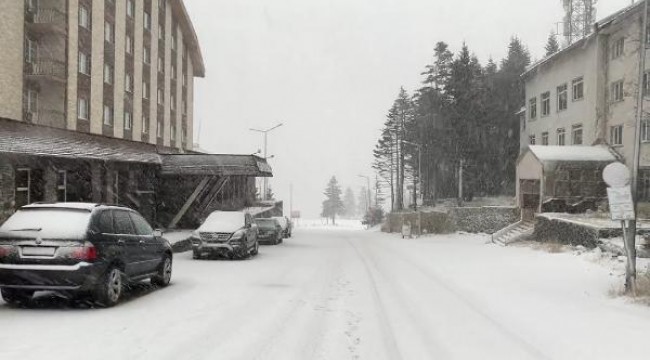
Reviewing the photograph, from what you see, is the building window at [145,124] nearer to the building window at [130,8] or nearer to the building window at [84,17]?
the building window at [130,8]

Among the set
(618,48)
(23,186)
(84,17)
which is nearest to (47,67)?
(84,17)

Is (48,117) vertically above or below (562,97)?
below

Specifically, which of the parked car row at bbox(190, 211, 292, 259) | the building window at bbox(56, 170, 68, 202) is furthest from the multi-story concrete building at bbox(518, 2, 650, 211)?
the building window at bbox(56, 170, 68, 202)

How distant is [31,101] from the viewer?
2656cm

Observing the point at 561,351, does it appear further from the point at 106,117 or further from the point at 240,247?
the point at 106,117

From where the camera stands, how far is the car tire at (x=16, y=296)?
9.01 m

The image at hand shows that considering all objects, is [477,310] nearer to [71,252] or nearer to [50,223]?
[71,252]

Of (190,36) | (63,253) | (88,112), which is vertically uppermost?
(190,36)

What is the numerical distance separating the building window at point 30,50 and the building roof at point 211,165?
748cm

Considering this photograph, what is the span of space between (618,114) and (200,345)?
31064 millimetres

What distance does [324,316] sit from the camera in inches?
350

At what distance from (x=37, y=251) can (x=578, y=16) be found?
67774mm

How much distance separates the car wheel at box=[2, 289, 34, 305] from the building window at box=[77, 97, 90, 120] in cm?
2158

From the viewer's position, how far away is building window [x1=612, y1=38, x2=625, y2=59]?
31.2 m
